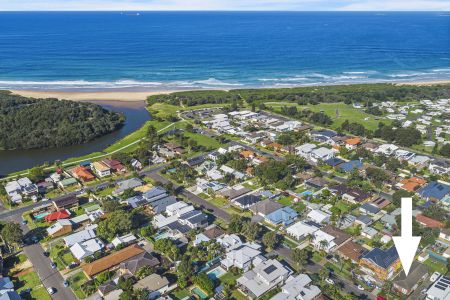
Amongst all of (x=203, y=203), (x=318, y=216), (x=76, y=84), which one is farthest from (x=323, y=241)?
(x=76, y=84)

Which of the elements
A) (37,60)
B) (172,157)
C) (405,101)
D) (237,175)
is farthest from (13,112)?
(405,101)

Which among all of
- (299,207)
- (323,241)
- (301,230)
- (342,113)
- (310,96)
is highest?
(323,241)

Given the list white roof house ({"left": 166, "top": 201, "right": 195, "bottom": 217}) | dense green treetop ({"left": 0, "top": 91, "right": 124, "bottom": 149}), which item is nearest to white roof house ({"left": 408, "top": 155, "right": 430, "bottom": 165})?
white roof house ({"left": 166, "top": 201, "right": 195, "bottom": 217})

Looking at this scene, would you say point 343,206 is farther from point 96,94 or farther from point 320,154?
point 96,94

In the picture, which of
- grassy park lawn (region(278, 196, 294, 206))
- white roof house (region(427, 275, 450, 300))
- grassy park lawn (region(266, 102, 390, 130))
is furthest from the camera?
grassy park lawn (region(266, 102, 390, 130))

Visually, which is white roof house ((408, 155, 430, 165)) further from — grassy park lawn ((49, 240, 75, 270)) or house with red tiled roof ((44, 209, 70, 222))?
house with red tiled roof ((44, 209, 70, 222))

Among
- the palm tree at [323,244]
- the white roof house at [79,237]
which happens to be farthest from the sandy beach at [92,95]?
the palm tree at [323,244]
